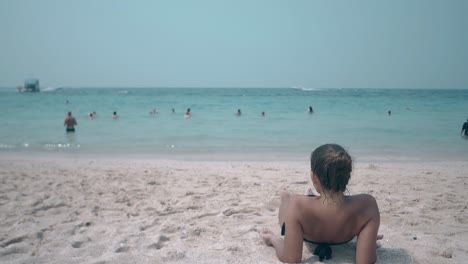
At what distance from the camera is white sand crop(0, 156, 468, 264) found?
346cm

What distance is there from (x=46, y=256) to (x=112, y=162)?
5.84m

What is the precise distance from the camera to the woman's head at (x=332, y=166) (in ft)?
8.93

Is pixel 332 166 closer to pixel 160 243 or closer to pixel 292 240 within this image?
pixel 292 240

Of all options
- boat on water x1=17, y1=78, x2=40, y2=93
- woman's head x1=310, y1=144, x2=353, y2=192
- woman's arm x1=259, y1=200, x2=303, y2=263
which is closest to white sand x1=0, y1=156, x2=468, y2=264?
woman's arm x1=259, y1=200, x2=303, y2=263

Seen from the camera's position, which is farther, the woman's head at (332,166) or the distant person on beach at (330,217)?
the distant person on beach at (330,217)

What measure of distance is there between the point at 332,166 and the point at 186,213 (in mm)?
2588

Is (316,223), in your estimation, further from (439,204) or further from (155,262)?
(439,204)

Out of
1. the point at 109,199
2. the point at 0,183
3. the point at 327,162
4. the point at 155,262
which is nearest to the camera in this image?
the point at 327,162

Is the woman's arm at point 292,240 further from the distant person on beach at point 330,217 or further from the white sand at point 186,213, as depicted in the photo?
the white sand at point 186,213

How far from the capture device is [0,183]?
6039mm

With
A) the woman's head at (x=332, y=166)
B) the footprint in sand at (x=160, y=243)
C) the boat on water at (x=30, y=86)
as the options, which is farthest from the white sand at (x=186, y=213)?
the boat on water at (x=30, y=86)

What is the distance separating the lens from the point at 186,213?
475 centimetres

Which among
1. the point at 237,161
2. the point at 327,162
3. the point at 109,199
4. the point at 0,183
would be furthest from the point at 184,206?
the point at 237,161

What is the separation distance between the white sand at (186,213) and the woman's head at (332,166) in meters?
0.83
